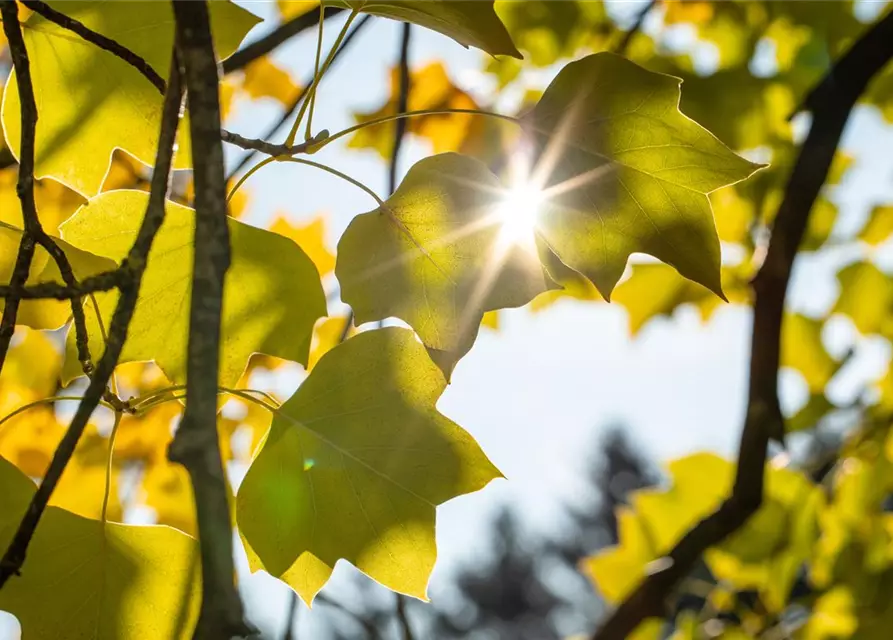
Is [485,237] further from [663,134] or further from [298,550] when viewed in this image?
[298,550]

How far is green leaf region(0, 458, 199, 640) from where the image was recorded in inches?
22.6

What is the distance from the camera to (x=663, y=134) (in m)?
0.62

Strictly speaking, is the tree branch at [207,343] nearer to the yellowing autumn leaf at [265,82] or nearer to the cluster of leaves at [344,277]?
the cluster of leaves at [344,277]

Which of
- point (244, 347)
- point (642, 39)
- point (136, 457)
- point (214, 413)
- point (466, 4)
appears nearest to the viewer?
point (214, 413)

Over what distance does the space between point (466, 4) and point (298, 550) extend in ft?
1.26

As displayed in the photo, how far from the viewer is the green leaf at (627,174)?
0.62 m

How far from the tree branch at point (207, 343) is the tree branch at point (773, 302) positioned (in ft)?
3.91

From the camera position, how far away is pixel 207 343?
0.96ft

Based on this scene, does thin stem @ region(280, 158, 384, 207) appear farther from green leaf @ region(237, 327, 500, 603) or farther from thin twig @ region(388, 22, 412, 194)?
thin twig @ region(388, 22, 412, 194)

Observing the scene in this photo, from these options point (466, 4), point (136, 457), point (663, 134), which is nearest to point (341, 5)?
point (466, 4)

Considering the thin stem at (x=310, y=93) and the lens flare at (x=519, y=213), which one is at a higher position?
the thin stem at (x=310, y=93)

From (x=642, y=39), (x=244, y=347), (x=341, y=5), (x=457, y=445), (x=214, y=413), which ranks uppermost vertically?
(x=642, y=39)

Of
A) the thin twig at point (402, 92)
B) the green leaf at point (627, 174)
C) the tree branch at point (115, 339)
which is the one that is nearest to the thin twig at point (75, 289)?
the tree branch at point (115, 339)

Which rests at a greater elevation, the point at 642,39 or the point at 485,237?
the point at 642,39
